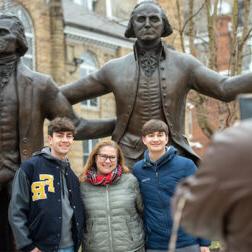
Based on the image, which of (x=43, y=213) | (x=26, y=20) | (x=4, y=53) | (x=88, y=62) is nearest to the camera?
(x=43, y=213)

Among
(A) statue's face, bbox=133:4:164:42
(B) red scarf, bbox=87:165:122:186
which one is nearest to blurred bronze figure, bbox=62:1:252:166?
(A) statue's face, bbox=133:4:164:42

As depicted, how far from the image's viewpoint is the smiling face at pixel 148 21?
4883 mm

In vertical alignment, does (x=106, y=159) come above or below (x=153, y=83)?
below

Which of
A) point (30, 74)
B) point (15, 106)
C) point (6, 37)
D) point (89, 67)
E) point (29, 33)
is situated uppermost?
point (29, 33)

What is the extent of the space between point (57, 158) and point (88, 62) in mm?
23450

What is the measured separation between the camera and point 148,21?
4.88 m

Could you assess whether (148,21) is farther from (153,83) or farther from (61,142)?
(61,142)

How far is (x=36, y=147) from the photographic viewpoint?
16.1 ft

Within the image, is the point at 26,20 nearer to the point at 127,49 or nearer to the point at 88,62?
the point at 88,62

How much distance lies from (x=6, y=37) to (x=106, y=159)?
1227mm

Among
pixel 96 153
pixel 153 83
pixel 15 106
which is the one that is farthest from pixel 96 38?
pixel 96 153

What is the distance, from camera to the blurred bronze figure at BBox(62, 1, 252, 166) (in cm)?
491

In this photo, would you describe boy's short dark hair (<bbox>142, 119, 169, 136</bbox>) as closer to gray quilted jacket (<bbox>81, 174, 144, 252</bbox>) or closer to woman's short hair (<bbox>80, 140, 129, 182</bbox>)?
woman's short hair (<bbox>80, 140, 129, 182</bbox>)

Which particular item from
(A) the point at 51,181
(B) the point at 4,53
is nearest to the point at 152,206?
(A) the point at 51,181
